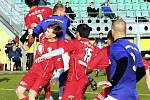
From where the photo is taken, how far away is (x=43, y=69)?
11320 millimetres

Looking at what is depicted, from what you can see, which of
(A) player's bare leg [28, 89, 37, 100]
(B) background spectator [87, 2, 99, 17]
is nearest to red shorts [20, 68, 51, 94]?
(A) player's bare leg [28, 89, 37, 100]

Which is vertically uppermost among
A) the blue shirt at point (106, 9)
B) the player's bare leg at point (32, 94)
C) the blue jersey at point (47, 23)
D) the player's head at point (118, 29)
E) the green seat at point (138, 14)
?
the player's head at point (118, 29)

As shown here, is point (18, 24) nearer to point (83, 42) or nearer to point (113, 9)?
point (113, 9)

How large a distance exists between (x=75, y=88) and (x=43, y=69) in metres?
0.81

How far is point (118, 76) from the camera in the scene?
26.3ft

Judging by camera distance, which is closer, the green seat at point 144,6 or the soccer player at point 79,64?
the soccer player at point 79,64

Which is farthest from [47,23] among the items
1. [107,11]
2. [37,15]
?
[107,11]

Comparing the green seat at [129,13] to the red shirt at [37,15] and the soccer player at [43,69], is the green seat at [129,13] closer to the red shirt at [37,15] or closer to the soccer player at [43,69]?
the red shirt at [37,15]

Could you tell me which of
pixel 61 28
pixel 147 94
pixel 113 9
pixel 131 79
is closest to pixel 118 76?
pixel 131 79

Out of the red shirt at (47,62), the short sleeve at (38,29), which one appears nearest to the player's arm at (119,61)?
the red shirt at (47,62)

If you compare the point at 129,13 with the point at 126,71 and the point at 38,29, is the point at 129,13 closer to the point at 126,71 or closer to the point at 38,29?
the point at 38,29

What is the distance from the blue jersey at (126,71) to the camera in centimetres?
809

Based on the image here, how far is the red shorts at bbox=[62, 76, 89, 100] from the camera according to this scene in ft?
36.3

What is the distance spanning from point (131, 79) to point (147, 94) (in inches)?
359
